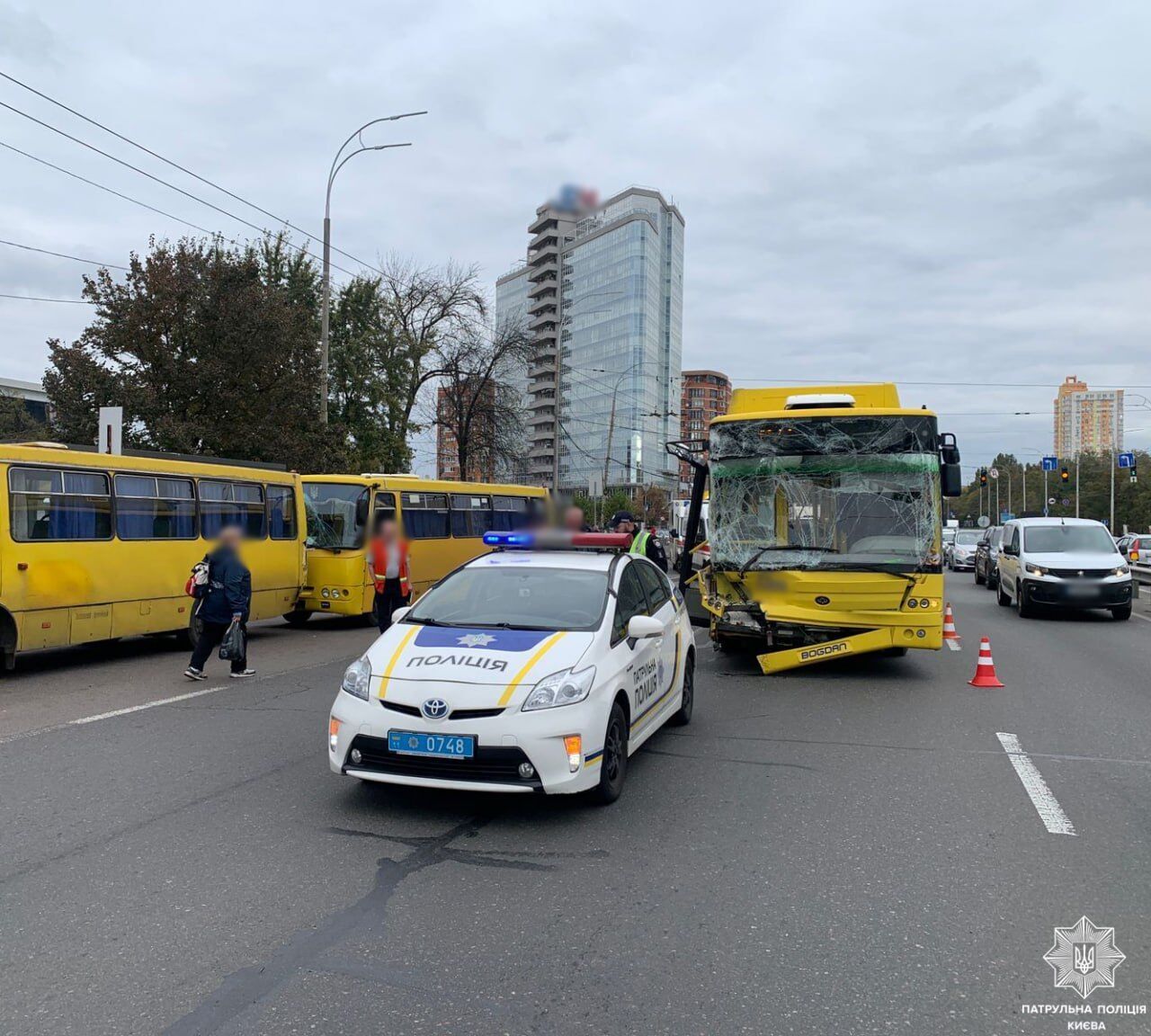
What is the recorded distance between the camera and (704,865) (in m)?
5.04

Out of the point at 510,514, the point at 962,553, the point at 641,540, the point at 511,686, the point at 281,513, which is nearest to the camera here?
the point at 511,686

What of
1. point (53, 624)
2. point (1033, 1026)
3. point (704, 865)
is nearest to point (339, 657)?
point (53, 624)

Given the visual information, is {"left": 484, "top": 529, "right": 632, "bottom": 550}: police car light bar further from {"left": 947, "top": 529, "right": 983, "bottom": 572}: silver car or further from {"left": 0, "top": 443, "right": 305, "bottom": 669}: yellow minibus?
{"left": 947, "top": 529, "right": 983, "bottom": 572}: silver car

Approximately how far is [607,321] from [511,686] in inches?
4484

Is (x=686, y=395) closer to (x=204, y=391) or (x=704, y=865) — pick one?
(x=204, y=391)

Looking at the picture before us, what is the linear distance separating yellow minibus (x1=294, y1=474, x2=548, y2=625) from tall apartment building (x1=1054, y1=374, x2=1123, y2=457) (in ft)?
383

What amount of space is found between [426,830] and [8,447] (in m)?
8.16

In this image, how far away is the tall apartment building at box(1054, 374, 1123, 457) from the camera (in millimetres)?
121062

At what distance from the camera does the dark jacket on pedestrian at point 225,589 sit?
10.8 meters

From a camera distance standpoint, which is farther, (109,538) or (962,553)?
(962,553)

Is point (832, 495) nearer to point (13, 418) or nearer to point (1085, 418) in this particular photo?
point (13, 418)

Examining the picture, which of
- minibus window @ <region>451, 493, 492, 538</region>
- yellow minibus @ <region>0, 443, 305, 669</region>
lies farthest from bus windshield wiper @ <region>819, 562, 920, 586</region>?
minibus window @ <region>451, 493, 492, 538</region>

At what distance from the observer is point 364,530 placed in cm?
1725

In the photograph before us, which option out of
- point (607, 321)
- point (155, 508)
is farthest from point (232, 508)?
point (607, 321)
